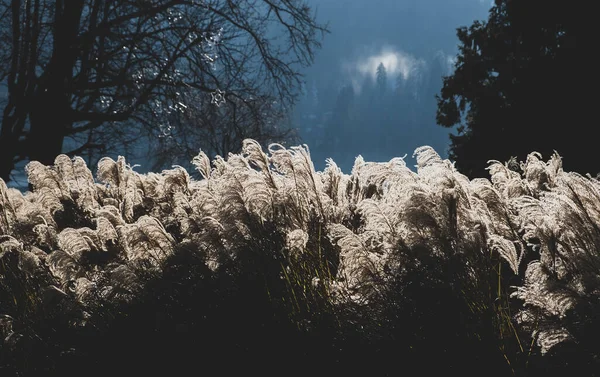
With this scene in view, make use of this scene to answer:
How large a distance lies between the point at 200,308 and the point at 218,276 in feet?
0.71

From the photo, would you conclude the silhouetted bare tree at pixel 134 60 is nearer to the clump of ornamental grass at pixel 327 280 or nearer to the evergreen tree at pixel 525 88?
the clump of ornamental grass at pixel 327 280

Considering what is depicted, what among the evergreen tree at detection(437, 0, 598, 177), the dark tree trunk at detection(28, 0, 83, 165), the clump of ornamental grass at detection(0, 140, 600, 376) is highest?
Answer: the evergreen tree at detection(437, 0, 598, 177)

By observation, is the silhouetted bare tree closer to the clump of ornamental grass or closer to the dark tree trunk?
the dark tree trunk

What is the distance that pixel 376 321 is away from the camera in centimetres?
355

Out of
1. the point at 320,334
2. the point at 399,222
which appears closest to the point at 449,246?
the point at 399,222

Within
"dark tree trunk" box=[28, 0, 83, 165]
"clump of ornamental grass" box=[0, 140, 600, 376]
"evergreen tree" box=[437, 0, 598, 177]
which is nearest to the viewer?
"clump of ornamental grass" box=[0, 140, 600, 376]

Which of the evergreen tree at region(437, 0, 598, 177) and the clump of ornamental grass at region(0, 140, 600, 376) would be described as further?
the evergreen tree at region(437, 0, 598, 177)

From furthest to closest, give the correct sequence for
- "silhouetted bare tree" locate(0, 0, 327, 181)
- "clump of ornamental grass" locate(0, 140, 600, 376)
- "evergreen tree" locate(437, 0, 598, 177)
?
"evergreen tree" locate(437, 0, 598, 177), "silhouetted bare tree" locate(0, 0, 327, 181), "clump of ornamental grass" locate(0, 140, 600, 376)

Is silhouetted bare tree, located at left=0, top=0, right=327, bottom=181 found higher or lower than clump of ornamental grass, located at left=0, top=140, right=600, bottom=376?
higher

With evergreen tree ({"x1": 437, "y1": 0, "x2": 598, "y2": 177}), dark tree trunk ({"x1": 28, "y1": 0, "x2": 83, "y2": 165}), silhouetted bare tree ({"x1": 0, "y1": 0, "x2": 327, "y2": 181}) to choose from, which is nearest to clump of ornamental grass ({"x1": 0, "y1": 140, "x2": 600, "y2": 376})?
dark tree trunk ({"x1": 28, "y1": 0, "x2": 83, "y2": 165})

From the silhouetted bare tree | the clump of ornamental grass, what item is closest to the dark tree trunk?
the silhouetted bare tree

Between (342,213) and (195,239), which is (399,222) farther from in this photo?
(195,239)

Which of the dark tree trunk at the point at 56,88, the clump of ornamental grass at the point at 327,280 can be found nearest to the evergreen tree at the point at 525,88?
the dark tree trunk at the point at 56,88

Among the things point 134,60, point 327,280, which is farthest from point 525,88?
point 327,280
